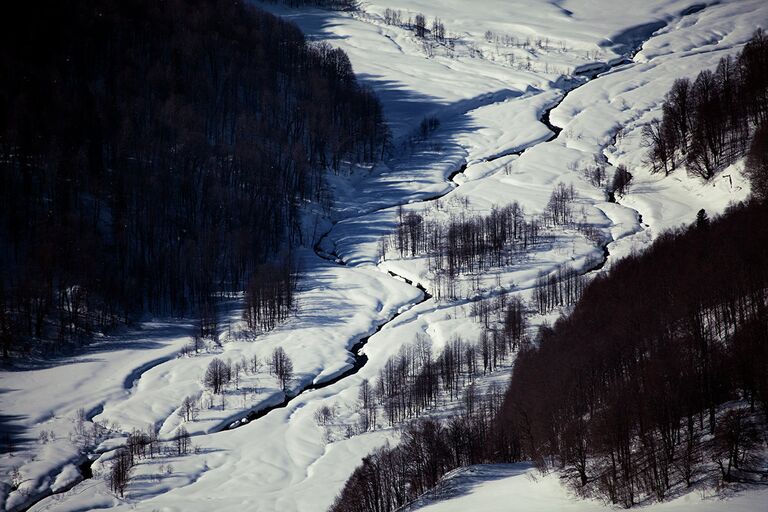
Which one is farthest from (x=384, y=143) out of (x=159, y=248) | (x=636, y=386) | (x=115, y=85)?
(x=636, y=386)

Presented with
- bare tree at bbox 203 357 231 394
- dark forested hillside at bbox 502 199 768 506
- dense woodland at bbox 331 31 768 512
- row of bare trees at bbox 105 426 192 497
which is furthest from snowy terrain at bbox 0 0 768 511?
dense woodland at bbox 331 31 768 512

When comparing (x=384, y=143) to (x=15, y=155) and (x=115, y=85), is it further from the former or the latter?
(x=15, y=155)

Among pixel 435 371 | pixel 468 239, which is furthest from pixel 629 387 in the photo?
pixel 468 239

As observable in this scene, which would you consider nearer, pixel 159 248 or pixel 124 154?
pixel 159 248

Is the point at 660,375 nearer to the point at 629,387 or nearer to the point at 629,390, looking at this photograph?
the point at 629,390

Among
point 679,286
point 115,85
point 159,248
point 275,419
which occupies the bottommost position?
point 275,419

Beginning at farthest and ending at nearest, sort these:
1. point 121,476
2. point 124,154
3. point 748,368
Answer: point 124,154, point 121,476, point 748,368

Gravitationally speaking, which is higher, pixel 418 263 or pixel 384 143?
pixel 384 143
